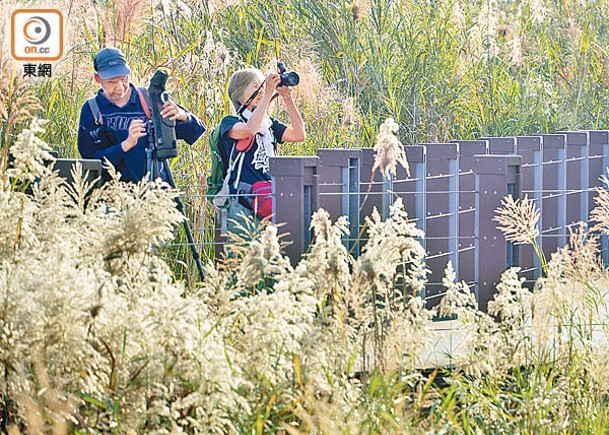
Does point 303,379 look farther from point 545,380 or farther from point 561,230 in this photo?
point 561,230

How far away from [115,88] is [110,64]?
127mm

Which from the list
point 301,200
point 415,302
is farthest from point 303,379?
point 301,200

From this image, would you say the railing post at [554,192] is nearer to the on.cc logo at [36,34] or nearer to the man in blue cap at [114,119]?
the man in blue cap at [114,119]

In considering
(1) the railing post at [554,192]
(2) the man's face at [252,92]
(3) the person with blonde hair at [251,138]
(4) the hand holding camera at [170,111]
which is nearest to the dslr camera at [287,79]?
(3) the person with blonde hair at [251,138]

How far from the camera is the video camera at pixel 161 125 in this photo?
552cm

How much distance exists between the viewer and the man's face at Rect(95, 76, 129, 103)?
5785 millimetres

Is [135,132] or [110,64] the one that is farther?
[110,64]

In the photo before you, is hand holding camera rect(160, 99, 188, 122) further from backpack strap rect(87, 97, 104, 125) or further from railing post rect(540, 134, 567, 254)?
railing post rect(540, 134, 567, 254)

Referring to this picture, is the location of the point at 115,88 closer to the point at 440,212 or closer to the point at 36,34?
the point at 36,34

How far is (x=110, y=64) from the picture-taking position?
18.9 ft

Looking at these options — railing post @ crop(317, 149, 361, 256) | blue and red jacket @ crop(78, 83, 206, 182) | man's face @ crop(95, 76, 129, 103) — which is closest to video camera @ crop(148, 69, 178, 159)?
blue and red jacket @ crop(78, 83, 206, 182)

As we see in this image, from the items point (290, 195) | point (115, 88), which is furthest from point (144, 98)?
point (290, 195)

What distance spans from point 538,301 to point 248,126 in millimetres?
2650

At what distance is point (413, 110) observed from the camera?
30.9 feet
